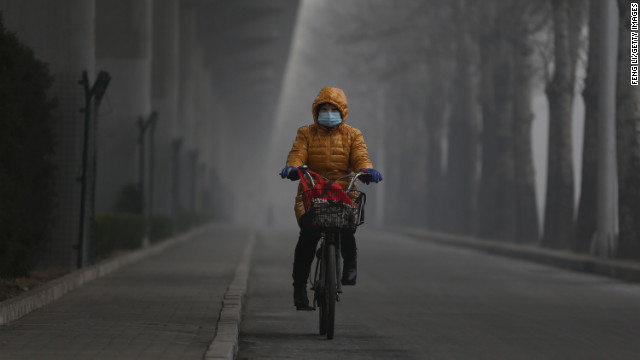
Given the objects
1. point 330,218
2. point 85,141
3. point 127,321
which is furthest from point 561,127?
point 330,218

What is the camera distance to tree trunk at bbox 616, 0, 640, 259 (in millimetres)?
27094

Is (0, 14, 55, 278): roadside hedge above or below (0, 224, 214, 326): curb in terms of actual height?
above

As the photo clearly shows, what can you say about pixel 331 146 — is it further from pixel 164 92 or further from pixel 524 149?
pixel 164 92

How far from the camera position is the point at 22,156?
59.8ft

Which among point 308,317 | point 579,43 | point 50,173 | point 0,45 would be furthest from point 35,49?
point 579,43

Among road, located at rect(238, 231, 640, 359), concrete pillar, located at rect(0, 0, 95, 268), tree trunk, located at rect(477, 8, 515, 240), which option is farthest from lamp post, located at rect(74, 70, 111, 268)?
tree trunk, located at rect(477, 8, 515, 240)

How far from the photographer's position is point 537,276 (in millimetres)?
24844

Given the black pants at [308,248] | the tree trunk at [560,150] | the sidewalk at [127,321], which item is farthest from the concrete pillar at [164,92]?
the black pants at [308,248]

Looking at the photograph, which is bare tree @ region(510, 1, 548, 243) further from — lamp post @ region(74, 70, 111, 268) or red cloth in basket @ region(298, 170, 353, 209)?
red cloth in basket @ region(298, 170, 353, 209)

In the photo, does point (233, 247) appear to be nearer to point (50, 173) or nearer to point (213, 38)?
point (50, 173)

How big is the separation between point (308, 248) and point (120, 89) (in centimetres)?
2262

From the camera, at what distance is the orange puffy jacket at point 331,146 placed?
12.3 m

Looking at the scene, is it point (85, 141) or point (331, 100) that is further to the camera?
point (85, 141)

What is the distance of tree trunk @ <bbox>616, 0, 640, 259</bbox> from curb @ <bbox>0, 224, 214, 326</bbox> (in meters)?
9.63
